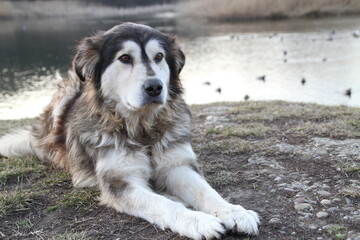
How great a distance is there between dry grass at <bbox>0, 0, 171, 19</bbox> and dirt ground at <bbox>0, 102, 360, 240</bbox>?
4712cm

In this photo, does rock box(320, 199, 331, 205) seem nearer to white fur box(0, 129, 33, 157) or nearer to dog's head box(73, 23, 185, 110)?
dog's head box(73, 23, 185, 110)

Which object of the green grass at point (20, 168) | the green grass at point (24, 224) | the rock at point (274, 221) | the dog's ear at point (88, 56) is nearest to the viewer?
the rock at point (274, 221)

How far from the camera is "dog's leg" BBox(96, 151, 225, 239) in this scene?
123 inches

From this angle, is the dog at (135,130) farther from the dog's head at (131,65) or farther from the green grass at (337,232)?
the green grass at (337,232)

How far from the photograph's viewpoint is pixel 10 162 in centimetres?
523

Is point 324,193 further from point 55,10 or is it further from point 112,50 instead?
point 55,10

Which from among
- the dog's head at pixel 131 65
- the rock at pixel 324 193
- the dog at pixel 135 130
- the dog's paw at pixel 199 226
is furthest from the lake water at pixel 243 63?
the rock at pixel 324 193

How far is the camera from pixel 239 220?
3152 mm

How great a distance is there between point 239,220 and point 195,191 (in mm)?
673

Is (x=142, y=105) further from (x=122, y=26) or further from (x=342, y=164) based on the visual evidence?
(x=342, y=164)

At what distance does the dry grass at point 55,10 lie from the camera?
50594mm

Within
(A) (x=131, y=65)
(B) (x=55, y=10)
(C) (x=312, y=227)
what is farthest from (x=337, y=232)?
(B) (x=55, y=10)

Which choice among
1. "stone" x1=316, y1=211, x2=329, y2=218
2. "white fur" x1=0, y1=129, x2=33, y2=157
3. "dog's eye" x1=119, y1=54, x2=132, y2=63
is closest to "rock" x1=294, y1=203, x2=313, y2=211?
"stone" x1=316, y1=211, x2=329, y2=218

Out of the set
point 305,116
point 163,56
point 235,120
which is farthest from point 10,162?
point 305,116
